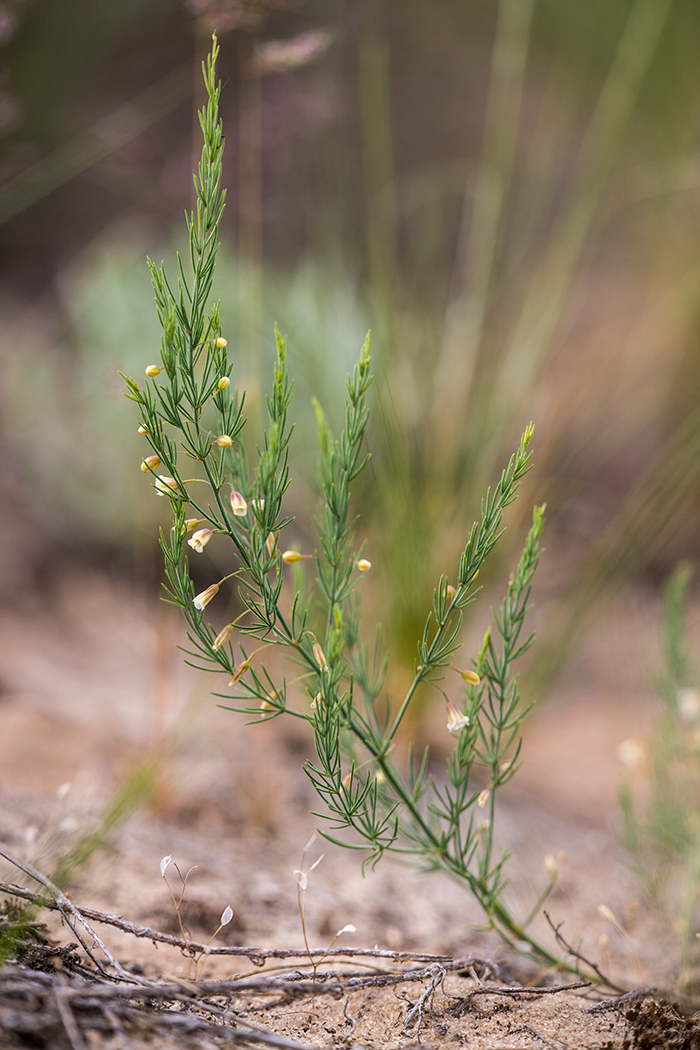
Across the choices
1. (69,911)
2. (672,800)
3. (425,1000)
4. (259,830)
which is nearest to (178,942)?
(69,911)

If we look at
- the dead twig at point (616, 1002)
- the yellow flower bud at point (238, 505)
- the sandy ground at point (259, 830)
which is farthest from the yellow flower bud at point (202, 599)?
the dead twig at point (616, 1002)

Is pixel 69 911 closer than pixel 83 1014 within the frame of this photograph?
No

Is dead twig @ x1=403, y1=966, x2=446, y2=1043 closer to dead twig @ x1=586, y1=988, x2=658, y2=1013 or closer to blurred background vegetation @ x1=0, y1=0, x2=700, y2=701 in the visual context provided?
dead twig @ x1=586, y1=988, x2=658, y2=1013

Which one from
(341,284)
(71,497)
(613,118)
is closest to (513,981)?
(613,118)

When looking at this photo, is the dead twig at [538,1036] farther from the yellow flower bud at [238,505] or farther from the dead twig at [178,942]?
the yellow flower bud at [238,505]

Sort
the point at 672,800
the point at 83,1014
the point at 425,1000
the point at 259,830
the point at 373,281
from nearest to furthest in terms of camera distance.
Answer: the point at 83,1014 → the point at 425,1000 → the point at 672,800 → the point at 259,830 → the point at 373,281

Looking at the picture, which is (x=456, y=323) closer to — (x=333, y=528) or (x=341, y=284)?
(x=341, y=284)

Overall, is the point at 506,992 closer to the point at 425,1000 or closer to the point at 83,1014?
the point at 425,1000
